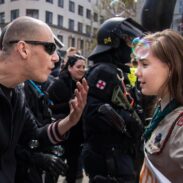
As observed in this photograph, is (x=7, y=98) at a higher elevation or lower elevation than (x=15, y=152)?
higher

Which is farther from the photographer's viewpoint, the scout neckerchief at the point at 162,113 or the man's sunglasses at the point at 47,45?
the man's sunglasses at the point at 47,45

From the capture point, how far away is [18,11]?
1937 inches

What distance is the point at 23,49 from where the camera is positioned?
8.29 ft

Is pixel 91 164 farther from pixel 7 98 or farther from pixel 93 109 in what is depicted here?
pixel 7 98

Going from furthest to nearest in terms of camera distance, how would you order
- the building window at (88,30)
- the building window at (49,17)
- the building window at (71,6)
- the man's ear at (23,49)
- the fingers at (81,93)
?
the building window at (88,30), the building window at (71,6), the building window at (49,17), the fingers at (81,93), the man's ear at (23,49)

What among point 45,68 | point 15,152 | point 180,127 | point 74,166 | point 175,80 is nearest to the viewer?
point 180,127

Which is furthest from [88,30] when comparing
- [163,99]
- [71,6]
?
[163,99]

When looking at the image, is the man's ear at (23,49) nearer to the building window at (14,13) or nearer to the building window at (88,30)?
the building window at (14,13)

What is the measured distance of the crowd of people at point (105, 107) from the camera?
2.01 m

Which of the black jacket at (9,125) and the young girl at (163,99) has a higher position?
the young girl at (163,99)

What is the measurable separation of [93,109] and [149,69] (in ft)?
5.25

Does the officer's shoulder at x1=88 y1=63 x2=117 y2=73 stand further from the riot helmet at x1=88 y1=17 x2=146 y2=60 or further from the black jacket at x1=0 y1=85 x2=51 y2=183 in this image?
the black jacket at x1=0 y1=85 x2=51 y2=183

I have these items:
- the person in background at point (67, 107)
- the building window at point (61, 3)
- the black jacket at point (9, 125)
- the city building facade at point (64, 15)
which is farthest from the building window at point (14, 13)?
the black jacket at point (9, 125)

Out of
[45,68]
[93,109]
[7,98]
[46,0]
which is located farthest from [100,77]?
[46,0]
